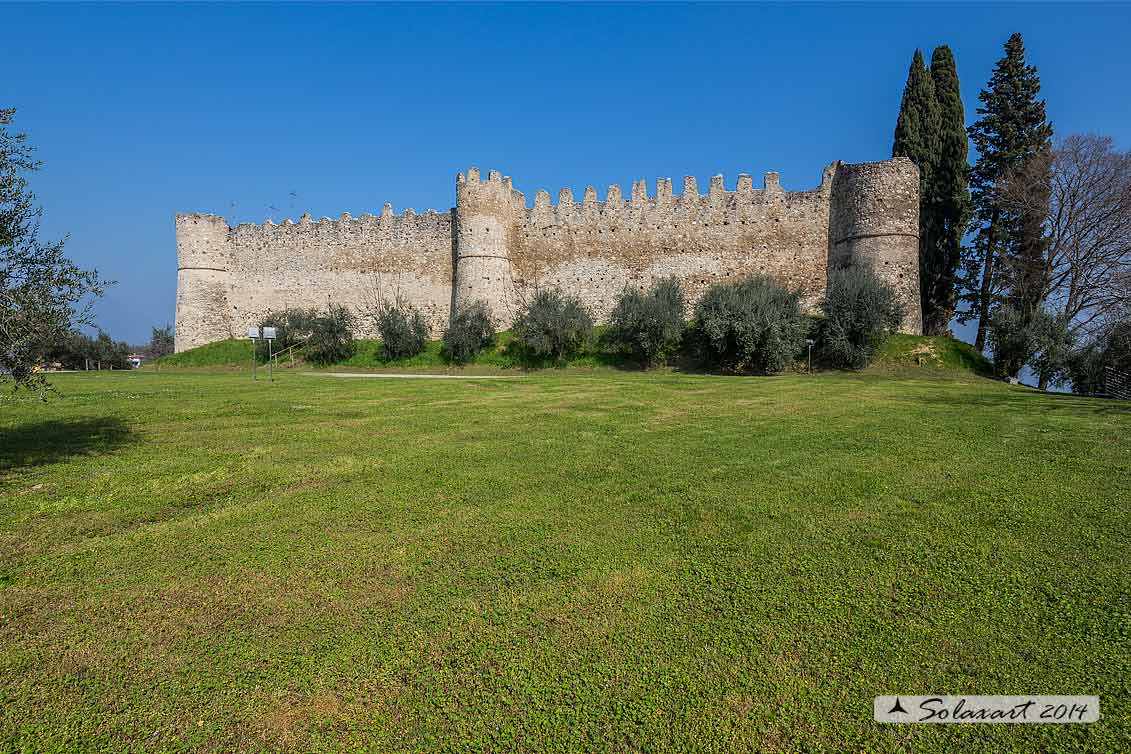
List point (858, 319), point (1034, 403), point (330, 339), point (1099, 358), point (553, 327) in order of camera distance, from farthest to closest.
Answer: point (330, 339) → point (553, 327) → point (858, 319) → point (1099, 358) → point (1034, 403)

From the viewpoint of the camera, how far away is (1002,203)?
2345 centimetres

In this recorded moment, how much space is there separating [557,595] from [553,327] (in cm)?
2164

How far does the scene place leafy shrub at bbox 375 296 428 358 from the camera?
93.0ft

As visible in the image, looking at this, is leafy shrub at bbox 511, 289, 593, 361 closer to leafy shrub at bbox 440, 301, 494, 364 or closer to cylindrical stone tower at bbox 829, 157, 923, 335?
leafy shrub at bbox 440, 301, 494, 364

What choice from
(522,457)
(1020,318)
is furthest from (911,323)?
(522,457)

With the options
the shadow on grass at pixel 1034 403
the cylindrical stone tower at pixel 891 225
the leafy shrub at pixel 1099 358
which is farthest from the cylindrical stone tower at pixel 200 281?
the leafy shrub at pixel 1099 358

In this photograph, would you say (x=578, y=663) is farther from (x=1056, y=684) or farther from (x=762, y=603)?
(x=1056, y=684)

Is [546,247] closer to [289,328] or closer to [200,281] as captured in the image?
[289,328]

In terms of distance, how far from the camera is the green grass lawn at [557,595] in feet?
8.25

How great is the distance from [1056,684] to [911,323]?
2521 cm

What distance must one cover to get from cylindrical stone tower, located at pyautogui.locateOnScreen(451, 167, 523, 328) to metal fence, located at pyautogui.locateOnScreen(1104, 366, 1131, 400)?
23.4m

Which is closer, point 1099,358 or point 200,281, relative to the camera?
point 1099,358

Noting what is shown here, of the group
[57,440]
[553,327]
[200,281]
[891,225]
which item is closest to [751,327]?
[553,327]

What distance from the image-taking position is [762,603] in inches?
134
